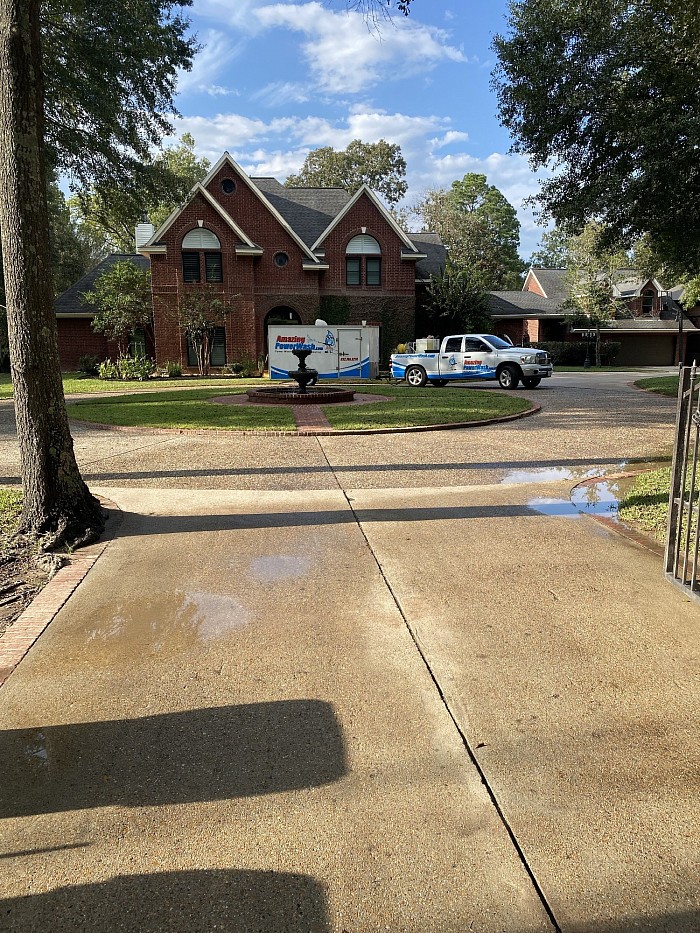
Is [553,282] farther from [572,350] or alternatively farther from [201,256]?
[201,256]

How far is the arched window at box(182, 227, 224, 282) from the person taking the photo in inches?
1294

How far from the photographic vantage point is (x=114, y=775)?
273 centimetres

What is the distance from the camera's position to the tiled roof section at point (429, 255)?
124 feet

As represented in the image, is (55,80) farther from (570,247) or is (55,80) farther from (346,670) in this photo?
(570,247)

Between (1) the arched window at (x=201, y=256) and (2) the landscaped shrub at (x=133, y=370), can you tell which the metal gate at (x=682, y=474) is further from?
(1) the arched window at (x=201, y=256)

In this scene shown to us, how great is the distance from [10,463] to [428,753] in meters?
8.77

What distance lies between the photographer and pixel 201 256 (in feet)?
109

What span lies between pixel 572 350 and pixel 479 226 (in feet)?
64.2

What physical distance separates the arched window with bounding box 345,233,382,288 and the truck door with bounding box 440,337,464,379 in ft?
42.3

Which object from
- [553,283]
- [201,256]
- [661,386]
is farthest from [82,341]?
[553,283]

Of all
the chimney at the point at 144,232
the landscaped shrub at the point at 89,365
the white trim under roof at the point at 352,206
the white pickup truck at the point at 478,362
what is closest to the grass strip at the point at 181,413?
the white pickup truck at the point at 478,362

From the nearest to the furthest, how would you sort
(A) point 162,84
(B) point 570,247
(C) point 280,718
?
(C) point 280,718 → (A) point 162,84 → (B) point 570,247

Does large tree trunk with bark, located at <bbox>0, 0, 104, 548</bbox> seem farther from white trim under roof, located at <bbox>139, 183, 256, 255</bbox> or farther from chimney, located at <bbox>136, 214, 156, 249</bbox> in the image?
chimney, located at <bbox>136, 214, 156, 249</bbox>

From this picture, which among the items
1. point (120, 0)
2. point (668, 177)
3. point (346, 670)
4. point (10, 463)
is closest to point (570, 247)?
point (668, 177)
